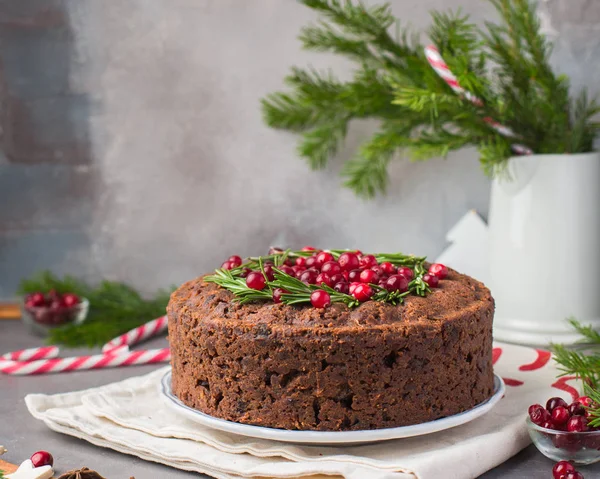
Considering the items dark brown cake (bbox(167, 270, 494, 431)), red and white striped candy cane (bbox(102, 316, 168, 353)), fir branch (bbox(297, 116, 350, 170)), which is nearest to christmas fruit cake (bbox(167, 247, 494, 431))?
dark brown cake (bbox(167, 270, 494, 431))

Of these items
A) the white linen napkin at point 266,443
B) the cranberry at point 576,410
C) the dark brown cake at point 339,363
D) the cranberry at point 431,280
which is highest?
the cranberry at point 431,280

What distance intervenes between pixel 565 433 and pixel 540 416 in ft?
0.20

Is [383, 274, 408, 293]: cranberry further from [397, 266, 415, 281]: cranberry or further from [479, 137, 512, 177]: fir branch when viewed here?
[479, 137, 512, 177]: fir branch

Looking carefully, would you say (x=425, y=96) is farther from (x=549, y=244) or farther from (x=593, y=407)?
(x=593, y=407)

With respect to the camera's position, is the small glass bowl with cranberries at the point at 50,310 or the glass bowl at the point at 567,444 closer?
the glass bowl at the point at 567,444

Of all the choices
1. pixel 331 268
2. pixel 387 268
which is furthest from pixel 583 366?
pixel 331 268

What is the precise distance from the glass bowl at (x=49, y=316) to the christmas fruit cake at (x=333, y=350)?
103 cm

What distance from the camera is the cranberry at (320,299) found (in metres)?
1.48

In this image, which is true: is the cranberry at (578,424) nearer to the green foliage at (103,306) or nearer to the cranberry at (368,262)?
the cranberry at (368,262)

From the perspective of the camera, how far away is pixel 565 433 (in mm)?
1403

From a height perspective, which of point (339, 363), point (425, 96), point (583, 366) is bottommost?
point (583, 366)

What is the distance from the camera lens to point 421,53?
2299 mm

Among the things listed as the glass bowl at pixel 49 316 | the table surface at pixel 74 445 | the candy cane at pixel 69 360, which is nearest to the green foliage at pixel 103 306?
the glass bowl at pixel 49 316

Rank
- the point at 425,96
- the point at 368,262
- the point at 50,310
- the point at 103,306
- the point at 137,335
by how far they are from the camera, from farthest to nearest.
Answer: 1. the point at 103,306
2. the point at 50,310
3. the point at 137,335
4. the point at 425,96
5. the point at 368,262
